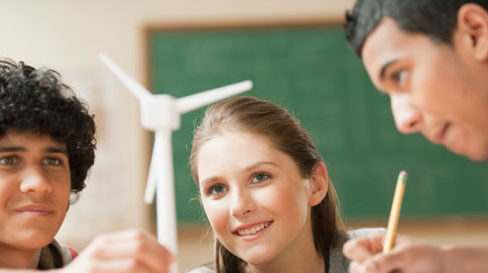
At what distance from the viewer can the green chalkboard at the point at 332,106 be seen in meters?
3.56

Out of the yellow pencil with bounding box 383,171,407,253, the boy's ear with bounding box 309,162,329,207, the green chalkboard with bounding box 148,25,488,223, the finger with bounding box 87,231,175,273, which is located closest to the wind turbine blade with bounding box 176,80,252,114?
the finger with bounding box 87,231,175,273

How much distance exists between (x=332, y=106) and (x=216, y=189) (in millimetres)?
→ 2285

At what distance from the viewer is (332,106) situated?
11.9ft

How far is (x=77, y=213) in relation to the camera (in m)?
3.43

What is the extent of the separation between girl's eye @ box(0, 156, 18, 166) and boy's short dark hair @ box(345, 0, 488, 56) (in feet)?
2.65

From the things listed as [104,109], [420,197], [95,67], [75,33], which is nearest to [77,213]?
[104,109]

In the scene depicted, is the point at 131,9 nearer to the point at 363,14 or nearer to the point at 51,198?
the point at 51,198

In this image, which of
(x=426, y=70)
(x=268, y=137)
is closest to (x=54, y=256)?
(x=268, y=137)

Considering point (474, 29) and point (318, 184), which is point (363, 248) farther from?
point (318, 184)

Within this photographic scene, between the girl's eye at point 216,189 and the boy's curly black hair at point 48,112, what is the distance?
0.33m

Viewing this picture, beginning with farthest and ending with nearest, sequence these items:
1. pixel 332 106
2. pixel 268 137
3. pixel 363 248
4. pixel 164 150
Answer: pixel 332 106
pixel 268 137
pixel 363 248
pixel 164 150

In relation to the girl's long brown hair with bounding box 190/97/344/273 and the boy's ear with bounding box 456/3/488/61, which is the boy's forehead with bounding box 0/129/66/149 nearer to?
the girl's long brown hair with bounding box 190/97/344/273

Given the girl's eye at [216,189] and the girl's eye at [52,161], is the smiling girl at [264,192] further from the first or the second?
the girl's eye at [52,161]

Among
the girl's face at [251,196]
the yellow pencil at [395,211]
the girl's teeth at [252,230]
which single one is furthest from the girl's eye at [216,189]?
the yellow pencil at [395,211]
